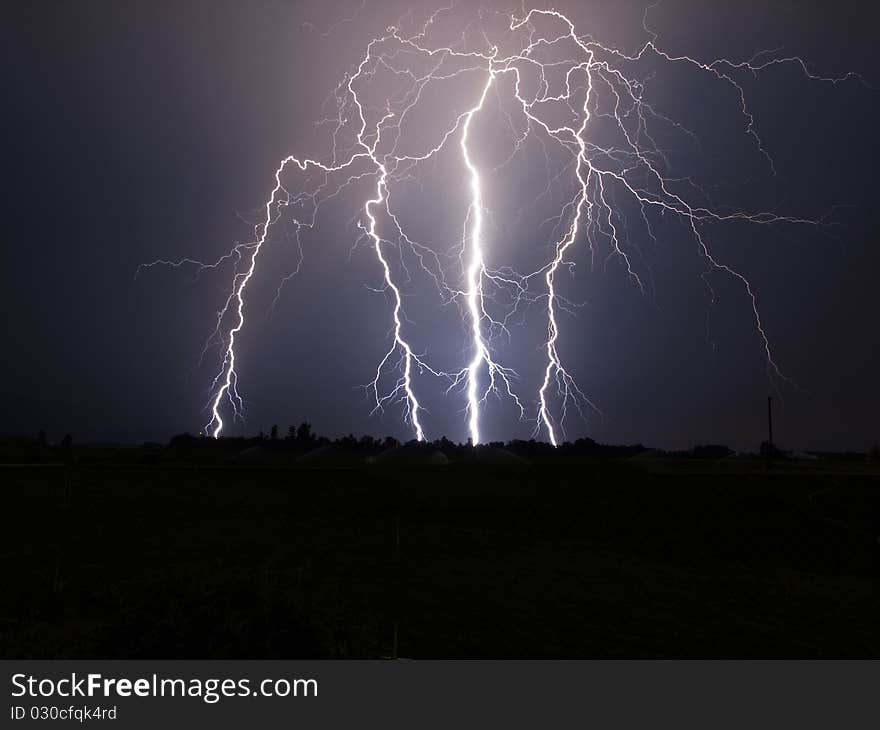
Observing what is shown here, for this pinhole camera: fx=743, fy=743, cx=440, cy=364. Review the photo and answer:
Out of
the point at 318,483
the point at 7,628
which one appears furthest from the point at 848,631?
the point at 318,483

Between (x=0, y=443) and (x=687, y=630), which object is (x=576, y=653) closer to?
(x=687, y=630)

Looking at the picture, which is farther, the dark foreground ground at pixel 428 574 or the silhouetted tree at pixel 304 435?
the silhouetted tree at pixel 304 435

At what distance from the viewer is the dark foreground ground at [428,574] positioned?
237 inches

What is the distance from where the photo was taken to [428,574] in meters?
9.26

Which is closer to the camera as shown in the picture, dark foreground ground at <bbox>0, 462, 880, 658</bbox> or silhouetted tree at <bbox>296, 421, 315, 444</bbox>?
dark foreground ground at <bbox>0, 462, 880, 658</bbox>

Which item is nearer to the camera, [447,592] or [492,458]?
[447,592]

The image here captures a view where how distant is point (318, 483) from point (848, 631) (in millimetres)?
17235

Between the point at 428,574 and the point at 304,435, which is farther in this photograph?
the point at 304,435

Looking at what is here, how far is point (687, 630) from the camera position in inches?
276

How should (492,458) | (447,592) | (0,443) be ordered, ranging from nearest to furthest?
(447,592)
(492,458)
(0,443)

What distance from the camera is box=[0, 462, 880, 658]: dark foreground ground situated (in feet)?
19.7
